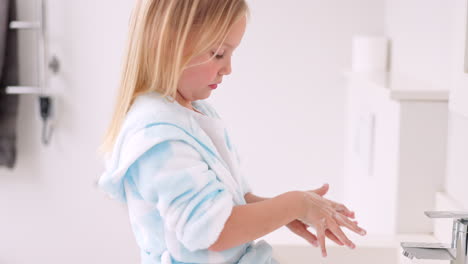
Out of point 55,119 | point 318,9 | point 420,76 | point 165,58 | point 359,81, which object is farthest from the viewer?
point 55,119

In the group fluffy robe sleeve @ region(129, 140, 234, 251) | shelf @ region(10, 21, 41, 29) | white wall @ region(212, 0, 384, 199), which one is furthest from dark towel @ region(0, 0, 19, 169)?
fluffy robe sleeve @ region(129, 140, 234, 251)

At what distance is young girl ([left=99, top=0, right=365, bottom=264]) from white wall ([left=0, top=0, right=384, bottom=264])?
4.62 ft

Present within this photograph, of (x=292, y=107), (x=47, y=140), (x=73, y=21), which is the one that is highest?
(x=73, y=21)

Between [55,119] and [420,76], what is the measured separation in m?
1.53

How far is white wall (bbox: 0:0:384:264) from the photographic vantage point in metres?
2.29

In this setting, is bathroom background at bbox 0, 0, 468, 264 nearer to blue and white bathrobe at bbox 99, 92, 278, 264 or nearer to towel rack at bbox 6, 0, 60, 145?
towel rack at bbox 6, 0, 60, 145

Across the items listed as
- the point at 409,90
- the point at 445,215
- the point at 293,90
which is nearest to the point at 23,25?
the point at 293,90

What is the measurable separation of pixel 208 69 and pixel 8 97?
1.74 metres

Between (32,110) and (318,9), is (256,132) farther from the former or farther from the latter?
(32,110)

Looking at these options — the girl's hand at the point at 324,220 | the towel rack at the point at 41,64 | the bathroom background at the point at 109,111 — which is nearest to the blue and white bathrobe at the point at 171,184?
the girl's hand at the point at 324,220

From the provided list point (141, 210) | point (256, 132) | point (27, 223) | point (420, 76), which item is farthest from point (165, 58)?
point (27, 223)

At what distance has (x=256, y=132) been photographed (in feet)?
7.70

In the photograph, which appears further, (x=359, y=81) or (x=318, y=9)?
(x=318, y=9)

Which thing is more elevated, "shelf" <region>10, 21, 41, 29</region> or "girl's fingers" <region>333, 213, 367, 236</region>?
"shelf" <region>10, 21, 41, 29</region>
